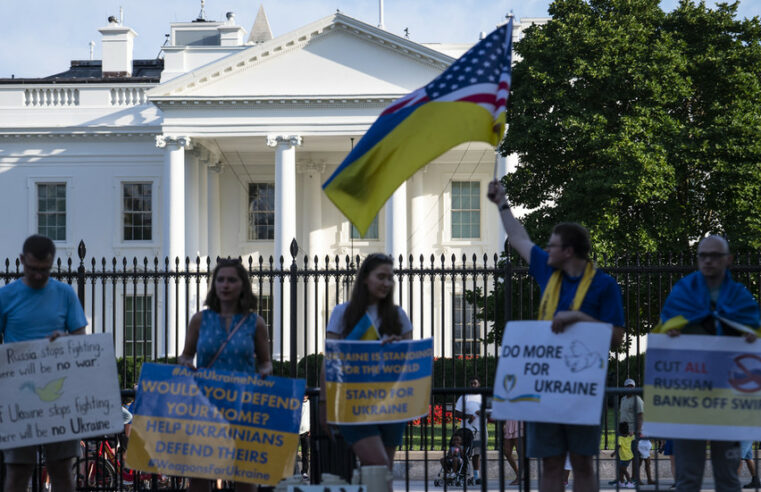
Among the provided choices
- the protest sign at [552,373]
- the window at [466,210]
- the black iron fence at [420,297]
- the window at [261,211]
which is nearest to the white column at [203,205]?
the window at [261,211]

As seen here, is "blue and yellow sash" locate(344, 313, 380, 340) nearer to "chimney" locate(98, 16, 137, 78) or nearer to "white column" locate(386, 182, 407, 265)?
"white column" locate(386, 182, 407, 265)

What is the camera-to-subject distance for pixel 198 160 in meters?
37.1

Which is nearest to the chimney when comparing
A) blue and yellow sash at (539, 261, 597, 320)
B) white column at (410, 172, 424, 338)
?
white column at (410, 172, 424, 338)

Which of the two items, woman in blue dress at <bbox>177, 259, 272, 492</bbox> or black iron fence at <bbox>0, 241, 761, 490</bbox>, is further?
black iron fence at <bbox>0, 241, 761, 490</bbox>

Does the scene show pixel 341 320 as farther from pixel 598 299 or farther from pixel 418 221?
pixel 418 221

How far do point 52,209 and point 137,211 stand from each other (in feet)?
10.2

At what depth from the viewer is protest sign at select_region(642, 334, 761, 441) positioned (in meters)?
5.98

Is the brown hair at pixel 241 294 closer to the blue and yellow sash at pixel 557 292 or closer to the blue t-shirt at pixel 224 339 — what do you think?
the blue t-shirt at pixel 224 339

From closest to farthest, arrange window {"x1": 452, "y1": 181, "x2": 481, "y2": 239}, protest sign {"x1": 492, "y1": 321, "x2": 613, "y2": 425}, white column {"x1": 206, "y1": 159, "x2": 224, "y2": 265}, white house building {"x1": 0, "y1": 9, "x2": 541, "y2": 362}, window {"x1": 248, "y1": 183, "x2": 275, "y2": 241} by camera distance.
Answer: protest sign {"x1": 492, "y1": 321, "x2": 613, "y2": 425} → white house building {"x1": 0, "y1": 9, "x2": 541, "y2": 362} → window {"x1": 452, "y1": 181, "x2": 481, "y2": 239} → white column {"x1": 206, "y1": 159, "x2": 224, "y2": 265} → window {"x1": 248, "y1": 183, "x2": 275, "y2": 241}

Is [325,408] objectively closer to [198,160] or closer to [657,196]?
[657,196]

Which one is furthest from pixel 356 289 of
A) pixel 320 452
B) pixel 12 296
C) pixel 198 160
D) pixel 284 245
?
pixel 198 160

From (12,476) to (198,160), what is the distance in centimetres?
3115

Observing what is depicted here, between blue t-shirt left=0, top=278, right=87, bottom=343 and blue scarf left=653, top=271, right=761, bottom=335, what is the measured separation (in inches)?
138

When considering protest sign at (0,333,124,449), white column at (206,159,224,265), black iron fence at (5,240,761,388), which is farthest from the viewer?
white column at (206,159,224,265)
